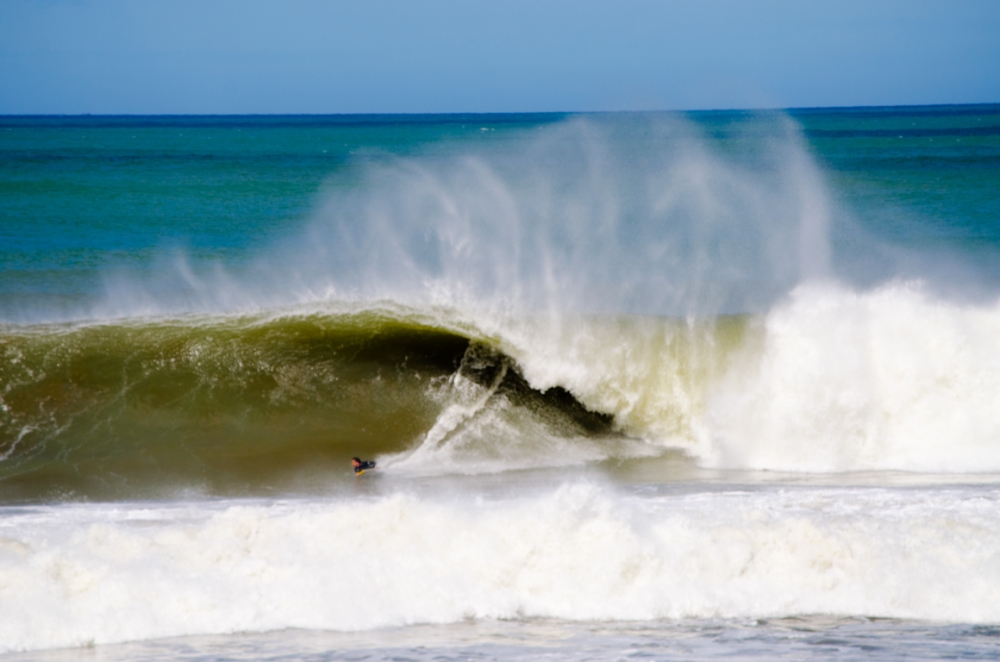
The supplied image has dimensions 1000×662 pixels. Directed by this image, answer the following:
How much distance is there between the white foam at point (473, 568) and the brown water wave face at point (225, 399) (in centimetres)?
219

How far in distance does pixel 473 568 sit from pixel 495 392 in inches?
157

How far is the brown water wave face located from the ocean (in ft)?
0.11

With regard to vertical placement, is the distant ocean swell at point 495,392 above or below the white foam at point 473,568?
above

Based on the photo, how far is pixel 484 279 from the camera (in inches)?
429

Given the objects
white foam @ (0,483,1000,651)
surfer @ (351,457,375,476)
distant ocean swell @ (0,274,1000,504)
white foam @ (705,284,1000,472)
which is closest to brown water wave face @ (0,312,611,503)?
distant ocean swell @ (0,274,1000,504)

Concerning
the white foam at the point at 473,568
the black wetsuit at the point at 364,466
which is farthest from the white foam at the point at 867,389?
the black wetsuit at the point at 364,466

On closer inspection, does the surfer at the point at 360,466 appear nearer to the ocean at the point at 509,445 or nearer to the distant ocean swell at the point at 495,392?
the ocean at the point at 509,445

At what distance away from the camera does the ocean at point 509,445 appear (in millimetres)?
5125

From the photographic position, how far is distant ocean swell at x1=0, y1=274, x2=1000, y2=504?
849cm

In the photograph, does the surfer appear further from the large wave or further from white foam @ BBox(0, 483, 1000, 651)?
white foam @ BBox(0, 483, 1000, 651)

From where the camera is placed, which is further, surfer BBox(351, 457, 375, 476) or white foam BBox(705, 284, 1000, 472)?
white foam BBox(705, 284, 1000, 472)

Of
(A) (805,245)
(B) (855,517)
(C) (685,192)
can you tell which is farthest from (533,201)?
(B) (855,517)

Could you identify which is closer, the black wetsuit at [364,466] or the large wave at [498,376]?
the black wetsuit at [364,466]

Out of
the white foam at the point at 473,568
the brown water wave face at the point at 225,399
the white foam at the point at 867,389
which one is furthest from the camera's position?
the white foam at the point at 867,389
